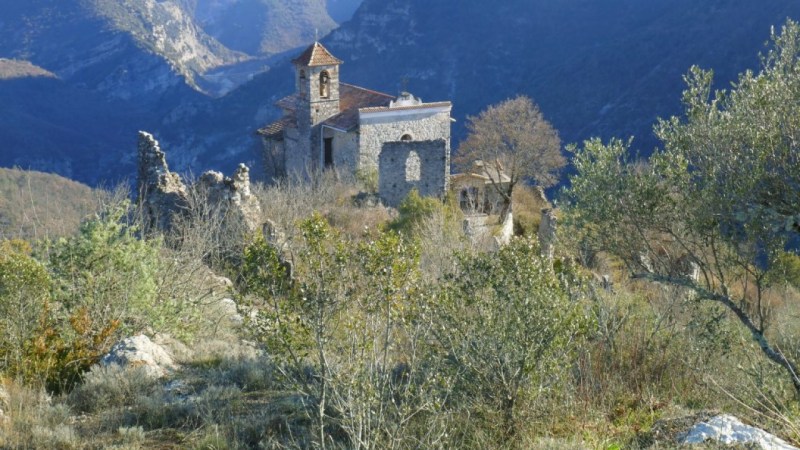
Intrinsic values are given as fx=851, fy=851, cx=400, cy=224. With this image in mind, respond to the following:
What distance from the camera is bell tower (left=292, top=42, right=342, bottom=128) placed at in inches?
1129

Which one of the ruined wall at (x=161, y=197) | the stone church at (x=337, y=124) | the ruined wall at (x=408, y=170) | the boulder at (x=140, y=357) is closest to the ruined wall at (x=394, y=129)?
the stone church at (x=337, y=124)

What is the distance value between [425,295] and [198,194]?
11.2 m

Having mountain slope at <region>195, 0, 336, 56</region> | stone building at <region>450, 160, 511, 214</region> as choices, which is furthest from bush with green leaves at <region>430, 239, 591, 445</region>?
mountain slope at <region>195, 0, 336, 56</region>

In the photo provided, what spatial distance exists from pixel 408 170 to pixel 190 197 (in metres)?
10.6

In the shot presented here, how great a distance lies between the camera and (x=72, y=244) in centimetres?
871

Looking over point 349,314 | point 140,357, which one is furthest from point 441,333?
point 140,357

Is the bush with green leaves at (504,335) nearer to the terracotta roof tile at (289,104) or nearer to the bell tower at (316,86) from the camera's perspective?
the bell tower at (316,86)

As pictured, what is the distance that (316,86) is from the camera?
1136 inches

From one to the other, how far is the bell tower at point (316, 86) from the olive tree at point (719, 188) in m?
19.8

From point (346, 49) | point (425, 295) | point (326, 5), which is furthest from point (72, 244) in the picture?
point (326, 5)

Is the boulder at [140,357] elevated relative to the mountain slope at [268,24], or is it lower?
lower

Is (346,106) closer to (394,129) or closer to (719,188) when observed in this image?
(394,129)

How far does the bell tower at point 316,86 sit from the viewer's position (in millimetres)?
28688

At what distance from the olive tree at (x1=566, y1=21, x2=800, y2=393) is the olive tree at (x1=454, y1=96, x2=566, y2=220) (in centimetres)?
1717
